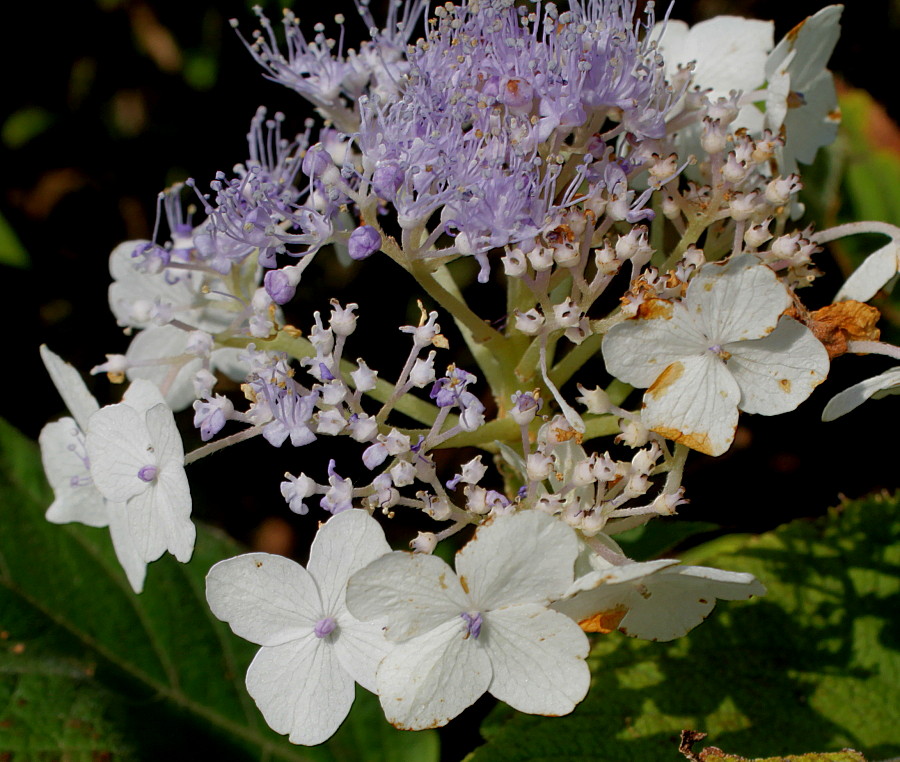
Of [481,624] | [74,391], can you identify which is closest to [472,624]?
[481,624]

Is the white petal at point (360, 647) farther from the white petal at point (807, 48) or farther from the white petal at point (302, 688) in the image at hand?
the white petal at point (807, 48)

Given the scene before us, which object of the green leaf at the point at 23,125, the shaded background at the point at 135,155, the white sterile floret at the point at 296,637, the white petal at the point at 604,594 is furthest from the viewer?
the green leaf at the point at 23,125

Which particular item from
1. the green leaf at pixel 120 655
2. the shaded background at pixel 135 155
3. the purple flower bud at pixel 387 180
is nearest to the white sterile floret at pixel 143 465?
the purple flower bud at pixel 387 180

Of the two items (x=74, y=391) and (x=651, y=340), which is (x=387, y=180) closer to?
(x=651, y=340)

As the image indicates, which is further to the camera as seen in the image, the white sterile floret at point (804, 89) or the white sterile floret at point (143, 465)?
the white sterile floret at point (804, 89)

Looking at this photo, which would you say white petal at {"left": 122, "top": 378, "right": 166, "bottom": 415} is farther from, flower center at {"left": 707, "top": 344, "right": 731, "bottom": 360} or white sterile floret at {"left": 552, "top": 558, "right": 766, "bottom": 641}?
flower center at {"left": 707, "top": 344, "right": 731, "bottom": 360}
